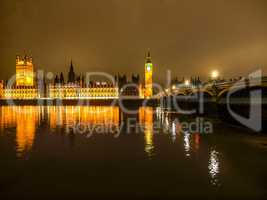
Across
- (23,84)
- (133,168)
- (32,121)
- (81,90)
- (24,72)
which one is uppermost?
(24,72)

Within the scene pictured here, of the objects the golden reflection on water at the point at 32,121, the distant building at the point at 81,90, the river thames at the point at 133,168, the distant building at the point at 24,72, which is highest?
the distant building at the point at 24,72

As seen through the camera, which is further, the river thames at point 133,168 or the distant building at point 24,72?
the distant building at point 24,72

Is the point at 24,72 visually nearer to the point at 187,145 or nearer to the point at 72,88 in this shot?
the point at 72,88

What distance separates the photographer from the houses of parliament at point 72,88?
127750 millimetres

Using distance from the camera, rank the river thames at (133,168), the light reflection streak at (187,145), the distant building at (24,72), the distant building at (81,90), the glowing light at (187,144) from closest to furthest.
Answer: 1. the river thames at (133,168)
2. the light reflection streak at (187,145)
3. the glowing light at (187,144)
4. the distant building at (81,90)
5. the distant building at (24,72)

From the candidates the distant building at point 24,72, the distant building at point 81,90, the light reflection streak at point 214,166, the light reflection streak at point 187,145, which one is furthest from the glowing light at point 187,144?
the distant building at point 24,72

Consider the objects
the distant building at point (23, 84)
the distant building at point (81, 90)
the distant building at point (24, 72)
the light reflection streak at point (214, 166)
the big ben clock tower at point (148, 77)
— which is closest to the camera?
the light reflection streak at point (214, 166)

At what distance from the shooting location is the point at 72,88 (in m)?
134

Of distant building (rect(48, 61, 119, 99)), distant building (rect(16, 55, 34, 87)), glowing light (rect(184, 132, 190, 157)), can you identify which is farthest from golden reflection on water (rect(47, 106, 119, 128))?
distant building (rect(16, 55, 34, 87))

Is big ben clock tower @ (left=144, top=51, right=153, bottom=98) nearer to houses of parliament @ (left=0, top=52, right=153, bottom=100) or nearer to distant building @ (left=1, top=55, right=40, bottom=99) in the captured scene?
houses of parliament @ (left=0, top=52, right=153, bottom=100)

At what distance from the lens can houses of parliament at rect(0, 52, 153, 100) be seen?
419 feet

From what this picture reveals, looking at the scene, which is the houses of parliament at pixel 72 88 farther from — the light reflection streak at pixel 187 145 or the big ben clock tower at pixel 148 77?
the light reflection streak at pixel 187 145

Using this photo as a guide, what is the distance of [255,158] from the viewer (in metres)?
12.5

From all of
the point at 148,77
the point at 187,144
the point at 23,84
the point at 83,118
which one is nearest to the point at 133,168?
the point at 187,144
